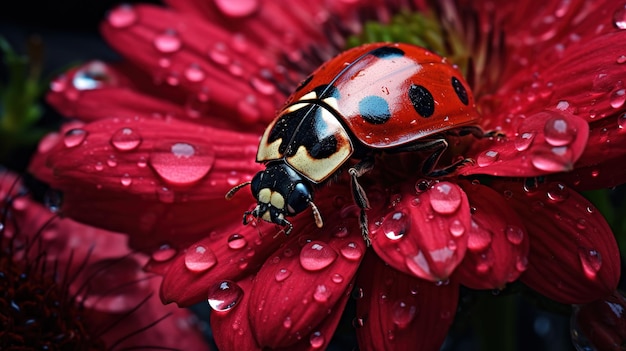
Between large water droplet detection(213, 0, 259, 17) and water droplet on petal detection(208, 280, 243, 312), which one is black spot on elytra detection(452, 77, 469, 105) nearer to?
water droplet on petal detection(208, 280, 243, 312)

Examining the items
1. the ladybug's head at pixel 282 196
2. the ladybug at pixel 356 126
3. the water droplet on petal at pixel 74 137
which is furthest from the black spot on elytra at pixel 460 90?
the water droplet on petal at pixel 74 137

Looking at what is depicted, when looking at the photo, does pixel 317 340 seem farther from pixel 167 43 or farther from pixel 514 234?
pixel 167 43

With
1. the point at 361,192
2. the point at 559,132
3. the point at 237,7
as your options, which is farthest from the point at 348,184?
the point at 237,7

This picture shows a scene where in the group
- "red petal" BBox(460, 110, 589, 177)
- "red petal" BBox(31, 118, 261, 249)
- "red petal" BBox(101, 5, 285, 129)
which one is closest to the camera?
"red petal" BBox(460, 110, 589, 177)

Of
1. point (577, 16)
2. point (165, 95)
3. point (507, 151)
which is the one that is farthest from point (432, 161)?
point (165, 95)

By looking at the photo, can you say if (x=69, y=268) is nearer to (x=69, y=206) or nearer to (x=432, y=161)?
(x=69, y=206)

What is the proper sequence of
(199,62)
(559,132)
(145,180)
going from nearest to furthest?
(559,132), (145,180), (199,62)

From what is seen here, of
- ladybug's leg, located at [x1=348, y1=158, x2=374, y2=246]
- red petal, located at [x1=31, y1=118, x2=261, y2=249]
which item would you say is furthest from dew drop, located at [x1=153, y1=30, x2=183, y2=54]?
ladybug's leg, located at [x1=348, y1=158, x2=374, y2=246]

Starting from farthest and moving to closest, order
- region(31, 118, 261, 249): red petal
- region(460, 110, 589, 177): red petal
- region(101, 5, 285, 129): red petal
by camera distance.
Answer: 1. region(101, 5, 285, 129): red petal
2. region(31, 118, 261, 249): red petal
3. region(460, 110, 589, 177): red petal
